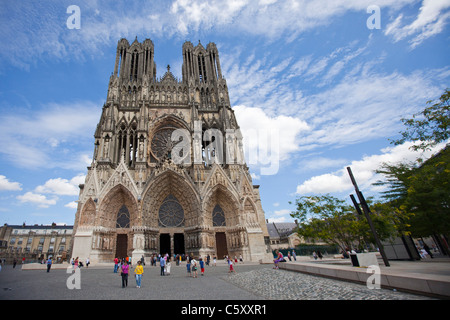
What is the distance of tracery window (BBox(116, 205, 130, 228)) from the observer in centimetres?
2133

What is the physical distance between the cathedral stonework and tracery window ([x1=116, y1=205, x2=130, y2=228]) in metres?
0.09

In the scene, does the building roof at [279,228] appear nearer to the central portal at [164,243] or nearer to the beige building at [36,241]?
the central portal at [164,243]

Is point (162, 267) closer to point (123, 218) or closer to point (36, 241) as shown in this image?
point (123, 218)

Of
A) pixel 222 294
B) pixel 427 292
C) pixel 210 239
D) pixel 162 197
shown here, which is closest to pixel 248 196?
pixel 210 239

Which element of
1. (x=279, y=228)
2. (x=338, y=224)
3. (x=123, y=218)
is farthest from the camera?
(x=279, y=228)

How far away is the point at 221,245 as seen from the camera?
72.8 ft

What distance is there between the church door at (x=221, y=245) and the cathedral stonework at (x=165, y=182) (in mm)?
94

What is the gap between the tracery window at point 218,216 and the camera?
22.8 metres

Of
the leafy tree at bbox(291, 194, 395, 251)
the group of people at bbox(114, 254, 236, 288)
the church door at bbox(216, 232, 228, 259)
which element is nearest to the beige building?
the church door at bbox(216, 232, 228, 259)

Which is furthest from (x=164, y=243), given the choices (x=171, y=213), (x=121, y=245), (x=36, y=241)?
(x=36, y=241)

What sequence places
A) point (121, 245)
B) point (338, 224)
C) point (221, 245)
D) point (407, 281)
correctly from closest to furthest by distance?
point (407, 281)
point (338, 224)
point (121, 245)
point (221, 245)

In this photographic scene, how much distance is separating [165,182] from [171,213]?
3248mm

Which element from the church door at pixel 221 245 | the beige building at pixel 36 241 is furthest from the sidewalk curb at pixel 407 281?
the beige building at pixel 36 241

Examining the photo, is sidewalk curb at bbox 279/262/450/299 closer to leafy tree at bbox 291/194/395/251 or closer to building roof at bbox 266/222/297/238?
leafy tree at bbox 291/194/395/251
